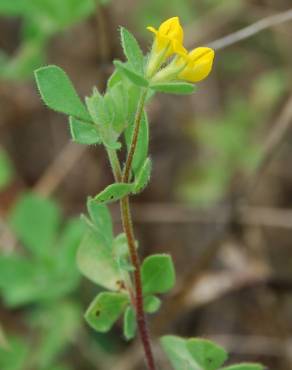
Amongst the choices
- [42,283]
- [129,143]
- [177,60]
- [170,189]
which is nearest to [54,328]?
[42,283]

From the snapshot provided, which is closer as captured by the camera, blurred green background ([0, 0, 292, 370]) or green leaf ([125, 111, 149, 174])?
green leaf ([125, 111, 149, 174])

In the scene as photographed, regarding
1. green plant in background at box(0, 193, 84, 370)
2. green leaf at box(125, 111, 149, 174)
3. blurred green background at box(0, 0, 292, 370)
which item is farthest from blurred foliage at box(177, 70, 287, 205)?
green leaf at box(125, 111, 149, 174)

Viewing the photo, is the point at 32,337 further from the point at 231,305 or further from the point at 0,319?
the point at 231,305

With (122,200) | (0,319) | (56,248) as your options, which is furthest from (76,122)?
(0,319)

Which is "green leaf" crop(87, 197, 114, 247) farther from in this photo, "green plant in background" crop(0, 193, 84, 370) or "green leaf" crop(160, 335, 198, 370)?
"green plant in background" crop(0, 193, 84, 370)

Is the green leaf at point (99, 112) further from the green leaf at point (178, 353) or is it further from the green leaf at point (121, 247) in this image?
the green leaf at point (178, 353)
